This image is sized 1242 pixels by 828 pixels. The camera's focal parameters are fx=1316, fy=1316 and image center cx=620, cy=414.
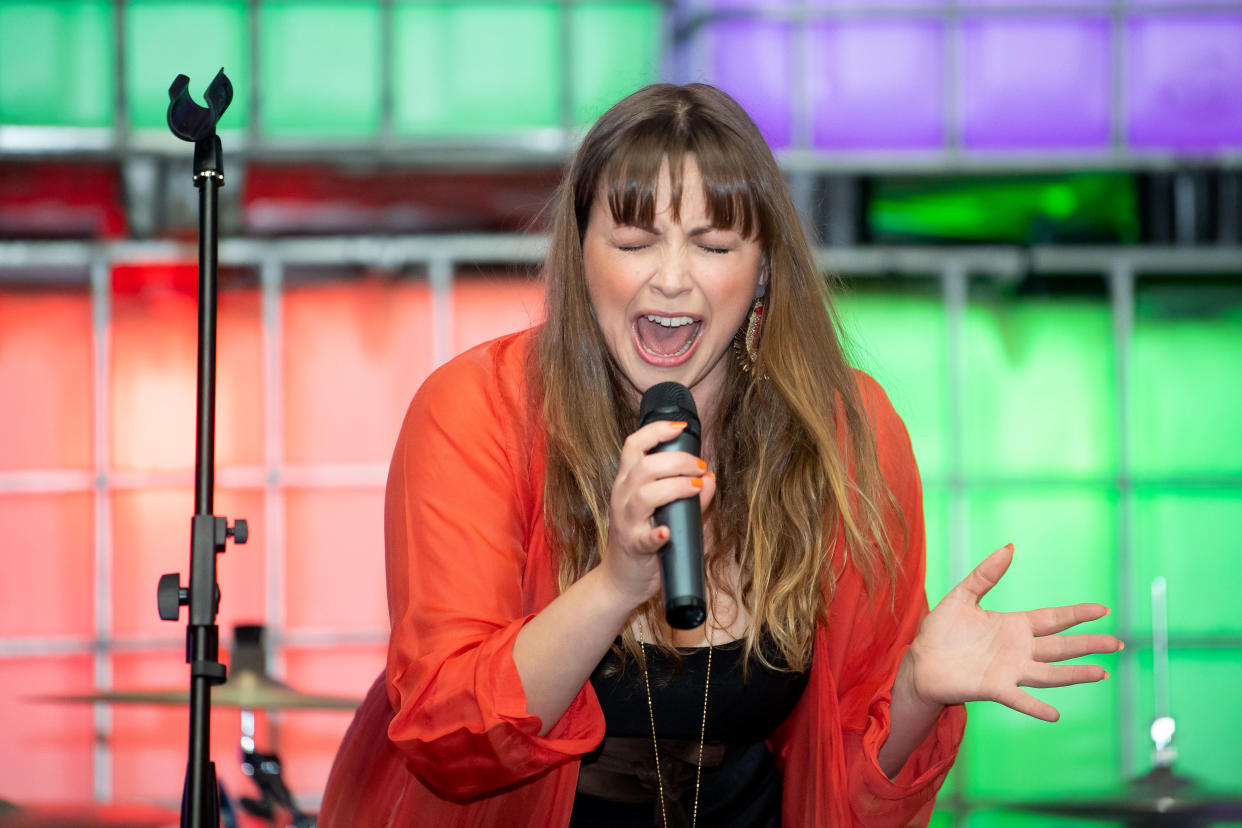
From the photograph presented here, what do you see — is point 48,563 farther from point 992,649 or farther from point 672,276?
point 992,649

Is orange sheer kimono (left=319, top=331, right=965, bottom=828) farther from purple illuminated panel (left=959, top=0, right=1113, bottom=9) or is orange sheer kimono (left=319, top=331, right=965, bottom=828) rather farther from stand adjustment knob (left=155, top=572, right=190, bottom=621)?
purple illuminated panel (left=959, top=0, right=1113, bottom=9)

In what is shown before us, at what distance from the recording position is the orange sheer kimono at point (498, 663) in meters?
1.21

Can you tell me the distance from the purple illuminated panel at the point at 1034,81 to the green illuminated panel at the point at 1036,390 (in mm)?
500

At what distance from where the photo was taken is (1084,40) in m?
3.90

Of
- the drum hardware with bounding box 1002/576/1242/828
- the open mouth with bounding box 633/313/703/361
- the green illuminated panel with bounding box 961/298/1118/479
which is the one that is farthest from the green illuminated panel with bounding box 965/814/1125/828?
the open mouth with bounding box 633/313/703/361

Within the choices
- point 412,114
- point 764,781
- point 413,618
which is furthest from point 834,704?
point 412,114

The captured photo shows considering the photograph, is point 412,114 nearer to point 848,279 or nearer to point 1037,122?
point 848,279

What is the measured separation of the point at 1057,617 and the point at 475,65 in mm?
2959

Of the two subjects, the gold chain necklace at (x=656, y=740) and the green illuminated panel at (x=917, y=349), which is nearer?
the gold chain necklace at (x=656, y=740)

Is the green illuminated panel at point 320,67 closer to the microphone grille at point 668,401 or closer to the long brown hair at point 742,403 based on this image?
the long brown hair at point 742,403

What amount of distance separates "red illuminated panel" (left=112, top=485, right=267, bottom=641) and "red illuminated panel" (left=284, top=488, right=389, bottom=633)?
0.10 m

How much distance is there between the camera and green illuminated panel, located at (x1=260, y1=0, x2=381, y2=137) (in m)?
3.87

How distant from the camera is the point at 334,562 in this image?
383 centimetres

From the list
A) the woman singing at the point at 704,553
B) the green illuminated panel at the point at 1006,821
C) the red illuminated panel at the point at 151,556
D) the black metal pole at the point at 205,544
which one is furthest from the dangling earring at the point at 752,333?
the green illuminated panel at the point at 1006,821
